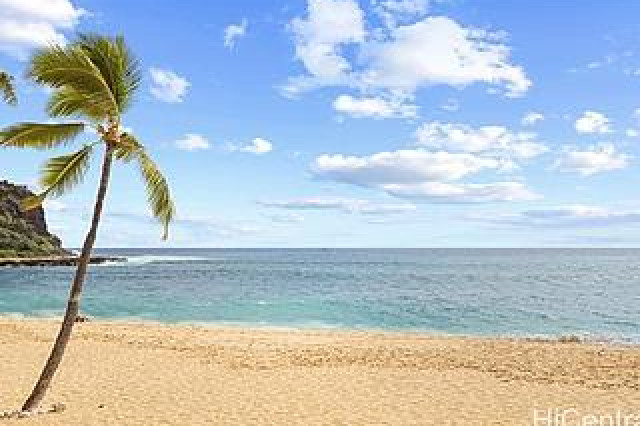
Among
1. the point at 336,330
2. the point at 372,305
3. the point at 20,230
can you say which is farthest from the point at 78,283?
the point at 20,230

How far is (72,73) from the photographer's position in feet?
38.5

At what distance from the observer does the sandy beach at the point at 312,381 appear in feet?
46.3

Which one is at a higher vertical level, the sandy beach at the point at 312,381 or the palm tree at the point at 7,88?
the palm tree at the point at 7,88

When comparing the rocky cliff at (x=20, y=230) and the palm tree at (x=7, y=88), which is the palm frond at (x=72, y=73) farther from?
the rocky cliff at (x=20, y=230)

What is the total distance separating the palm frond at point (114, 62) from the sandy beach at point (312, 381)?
19.9ft

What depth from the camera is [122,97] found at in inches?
485

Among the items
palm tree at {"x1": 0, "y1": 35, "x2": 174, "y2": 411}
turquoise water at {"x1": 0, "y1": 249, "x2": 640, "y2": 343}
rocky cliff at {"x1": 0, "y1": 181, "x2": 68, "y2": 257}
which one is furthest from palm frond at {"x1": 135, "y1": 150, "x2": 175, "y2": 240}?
rocky cliff at {"x1": 0, "y1": 181, "x2": 68, "y2": 257}

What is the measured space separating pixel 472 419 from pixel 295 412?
11.6 ft

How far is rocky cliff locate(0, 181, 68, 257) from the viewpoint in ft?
409

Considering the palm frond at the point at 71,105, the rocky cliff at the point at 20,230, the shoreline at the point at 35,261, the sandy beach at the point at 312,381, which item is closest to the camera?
the palm frond at the point at 71,105

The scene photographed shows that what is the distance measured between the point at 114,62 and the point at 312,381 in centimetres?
964

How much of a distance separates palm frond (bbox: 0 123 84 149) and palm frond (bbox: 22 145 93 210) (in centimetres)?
34

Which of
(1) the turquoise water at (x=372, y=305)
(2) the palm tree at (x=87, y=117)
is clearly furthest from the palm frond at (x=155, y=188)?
(1) the turquoise water at (x=372, y=305)

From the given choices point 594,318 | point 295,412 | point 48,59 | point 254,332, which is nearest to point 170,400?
point 295,412
